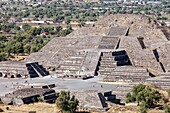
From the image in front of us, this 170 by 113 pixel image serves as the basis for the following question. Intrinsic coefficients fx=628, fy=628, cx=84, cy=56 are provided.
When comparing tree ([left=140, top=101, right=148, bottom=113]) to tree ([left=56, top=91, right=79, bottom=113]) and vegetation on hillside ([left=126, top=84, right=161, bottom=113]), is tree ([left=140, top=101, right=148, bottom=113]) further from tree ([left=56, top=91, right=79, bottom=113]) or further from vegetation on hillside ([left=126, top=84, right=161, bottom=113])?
tree ([left=56, top=91, right=79, bottom=113])

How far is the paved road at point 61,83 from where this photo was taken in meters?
73.1

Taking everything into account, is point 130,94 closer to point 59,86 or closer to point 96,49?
point 59,86

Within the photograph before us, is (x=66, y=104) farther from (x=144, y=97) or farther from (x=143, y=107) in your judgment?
(x=144, y=97)

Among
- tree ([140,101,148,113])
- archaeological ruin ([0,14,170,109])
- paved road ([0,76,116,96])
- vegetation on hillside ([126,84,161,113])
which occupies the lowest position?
tree ([140,101,148,113])

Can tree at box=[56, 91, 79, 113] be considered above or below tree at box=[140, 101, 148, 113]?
above

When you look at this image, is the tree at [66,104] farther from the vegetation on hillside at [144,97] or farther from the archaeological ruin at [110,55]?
the archaeological ruin at [110,55]

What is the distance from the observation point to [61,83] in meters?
77.7

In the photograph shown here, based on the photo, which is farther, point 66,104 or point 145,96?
point 145,96

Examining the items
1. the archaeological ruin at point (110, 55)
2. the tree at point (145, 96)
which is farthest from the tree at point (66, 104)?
the archaeological ruin at point (110, 55)

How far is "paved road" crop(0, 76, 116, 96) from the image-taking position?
73.1 meters

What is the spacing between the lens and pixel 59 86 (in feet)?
246

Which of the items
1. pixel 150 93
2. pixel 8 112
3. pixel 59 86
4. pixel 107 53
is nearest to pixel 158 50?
pixel 107 53

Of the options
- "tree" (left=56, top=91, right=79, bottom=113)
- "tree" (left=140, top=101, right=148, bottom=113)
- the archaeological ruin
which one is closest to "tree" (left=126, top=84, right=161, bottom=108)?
"tree" (left=140, top=101, right=148, bottom=113)

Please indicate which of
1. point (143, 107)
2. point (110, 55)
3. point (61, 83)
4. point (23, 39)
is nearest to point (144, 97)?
point (143, 107)
